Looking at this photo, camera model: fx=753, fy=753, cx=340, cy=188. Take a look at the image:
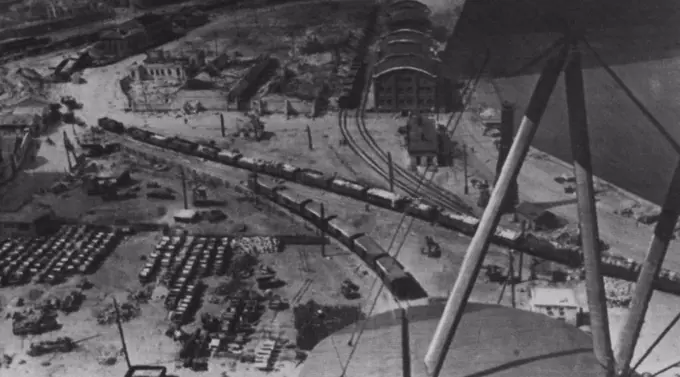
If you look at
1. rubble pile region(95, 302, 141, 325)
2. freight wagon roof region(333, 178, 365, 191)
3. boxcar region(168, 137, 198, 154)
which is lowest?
rubble pile region(95, 302, 141, 325)

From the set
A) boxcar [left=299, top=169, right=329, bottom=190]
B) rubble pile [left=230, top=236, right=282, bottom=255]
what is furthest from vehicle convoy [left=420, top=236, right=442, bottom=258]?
boxcar [left=299, top=169, right=329, bottom=190]

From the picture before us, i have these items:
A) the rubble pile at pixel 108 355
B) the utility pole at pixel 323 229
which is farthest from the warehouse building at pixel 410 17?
the rubble pile at pixel 108 355

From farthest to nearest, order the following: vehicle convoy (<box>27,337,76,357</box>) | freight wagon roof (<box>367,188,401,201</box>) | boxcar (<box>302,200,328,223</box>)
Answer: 1. freight wagon roof (<box>367,188,401,201</box>)
2. boxcar (<box>302,200,328,223</box>)
3. vehicle convoy (<box>27,337,76,357</box>)

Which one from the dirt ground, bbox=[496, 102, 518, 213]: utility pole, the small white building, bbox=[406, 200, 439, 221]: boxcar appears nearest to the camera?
the dirt ground

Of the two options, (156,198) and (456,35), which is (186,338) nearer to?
(156,198)

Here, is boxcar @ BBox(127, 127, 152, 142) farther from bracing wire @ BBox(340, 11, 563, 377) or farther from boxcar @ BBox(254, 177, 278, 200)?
bracing wire @ BBox(340, 11, 563, 377)

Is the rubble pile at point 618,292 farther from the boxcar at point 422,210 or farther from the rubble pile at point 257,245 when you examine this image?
the rubble pile at point 257,245

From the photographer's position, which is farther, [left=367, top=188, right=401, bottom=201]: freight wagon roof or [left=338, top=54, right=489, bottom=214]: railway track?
[left=338, top=54, right=489, bottom=214]: railway track

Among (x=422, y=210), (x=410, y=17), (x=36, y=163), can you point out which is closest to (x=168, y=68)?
(x=36, y=163)
